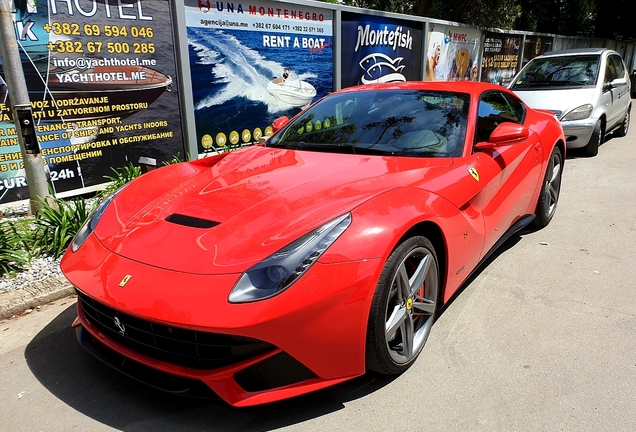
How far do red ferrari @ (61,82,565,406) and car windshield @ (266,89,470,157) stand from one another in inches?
0.6

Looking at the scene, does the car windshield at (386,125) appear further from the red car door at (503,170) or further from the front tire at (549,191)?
the front tire at (549,191)

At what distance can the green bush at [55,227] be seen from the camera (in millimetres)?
3797

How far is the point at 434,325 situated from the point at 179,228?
166cm

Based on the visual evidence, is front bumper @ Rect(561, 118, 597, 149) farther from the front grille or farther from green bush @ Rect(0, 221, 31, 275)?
green bush @ Rect(0, 221, 31, 275)

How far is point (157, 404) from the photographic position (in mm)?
2240

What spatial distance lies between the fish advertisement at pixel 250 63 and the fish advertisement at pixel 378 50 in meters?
0.64

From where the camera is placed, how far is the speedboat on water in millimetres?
7387

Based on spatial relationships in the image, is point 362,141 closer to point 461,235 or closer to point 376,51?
point 461,235

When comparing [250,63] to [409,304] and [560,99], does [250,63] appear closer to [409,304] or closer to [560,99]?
[560,99]

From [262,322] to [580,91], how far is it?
7.93 metres

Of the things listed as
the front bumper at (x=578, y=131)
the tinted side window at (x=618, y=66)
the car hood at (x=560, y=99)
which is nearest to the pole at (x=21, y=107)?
the car hood at (x=560, y=99)

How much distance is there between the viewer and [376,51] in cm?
940

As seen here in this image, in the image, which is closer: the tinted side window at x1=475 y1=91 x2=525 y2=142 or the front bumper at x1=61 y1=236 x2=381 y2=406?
the front bumper at x1=61 y1=236 x2=381 y2=406

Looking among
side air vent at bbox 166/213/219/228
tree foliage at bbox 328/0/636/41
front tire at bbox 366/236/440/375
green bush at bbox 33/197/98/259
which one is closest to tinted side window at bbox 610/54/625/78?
tree foliage at bbox 328/0/636/41
